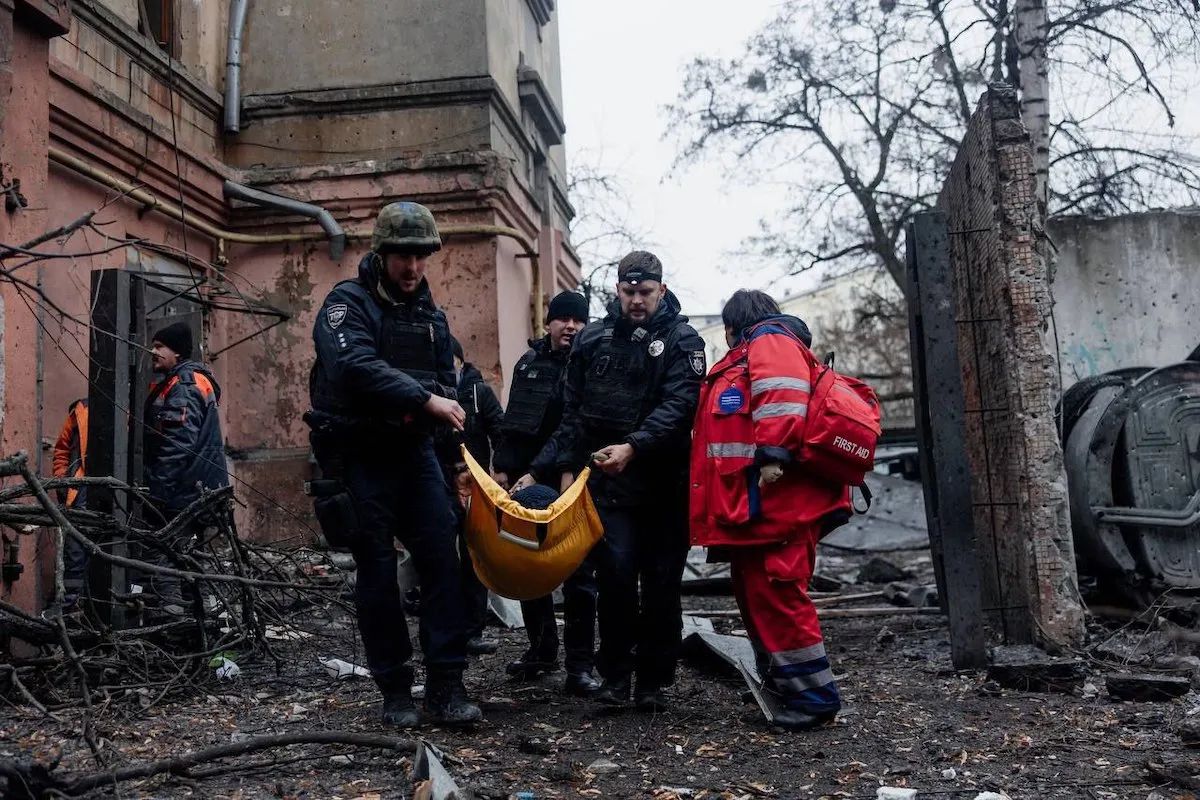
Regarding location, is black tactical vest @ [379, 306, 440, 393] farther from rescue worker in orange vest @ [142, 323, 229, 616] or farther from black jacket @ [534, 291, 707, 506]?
rescue worker in orange vest @ [142, 323, 229, 616]

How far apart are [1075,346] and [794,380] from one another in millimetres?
8605

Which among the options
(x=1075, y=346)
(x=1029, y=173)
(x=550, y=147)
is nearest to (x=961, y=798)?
(x=1029, y=173)

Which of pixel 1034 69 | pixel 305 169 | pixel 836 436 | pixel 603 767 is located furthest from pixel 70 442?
pixel 1034 69

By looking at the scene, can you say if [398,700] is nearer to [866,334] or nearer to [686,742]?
[686,742]

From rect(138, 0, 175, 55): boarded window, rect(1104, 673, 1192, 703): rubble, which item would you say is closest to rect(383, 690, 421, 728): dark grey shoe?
rect(1104, 673, 1192, 703): rubble

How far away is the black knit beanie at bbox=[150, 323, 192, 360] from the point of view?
6.55 meters

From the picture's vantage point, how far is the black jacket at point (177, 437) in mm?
6383

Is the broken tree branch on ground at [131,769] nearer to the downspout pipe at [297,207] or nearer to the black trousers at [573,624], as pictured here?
the black trousers at [573,624]

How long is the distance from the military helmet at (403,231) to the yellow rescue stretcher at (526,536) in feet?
2.93

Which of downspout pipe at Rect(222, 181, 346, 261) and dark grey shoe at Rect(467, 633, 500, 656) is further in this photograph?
downspout pipe at Rect(222, 181, 346, 261)

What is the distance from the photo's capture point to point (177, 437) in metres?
6.41

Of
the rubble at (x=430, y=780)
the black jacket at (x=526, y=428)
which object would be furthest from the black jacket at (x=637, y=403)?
the rubble at (x=430, y=780)

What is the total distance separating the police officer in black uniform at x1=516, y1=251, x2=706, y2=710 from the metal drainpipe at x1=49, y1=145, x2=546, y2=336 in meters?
4.32

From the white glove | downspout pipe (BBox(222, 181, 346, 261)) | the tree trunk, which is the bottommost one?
the white glove
